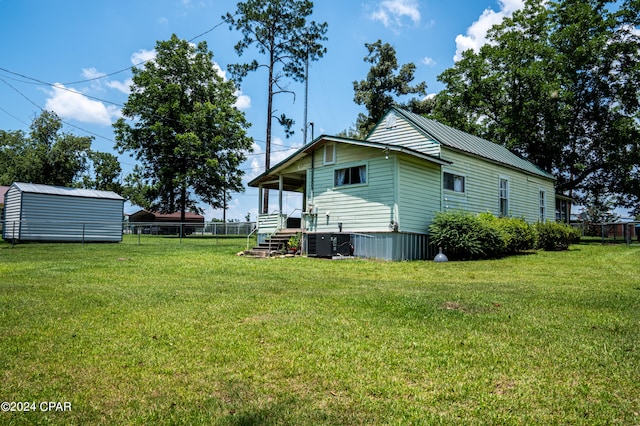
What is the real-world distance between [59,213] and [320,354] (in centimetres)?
2452

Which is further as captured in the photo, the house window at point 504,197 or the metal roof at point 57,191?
the metal roof at point 57,191

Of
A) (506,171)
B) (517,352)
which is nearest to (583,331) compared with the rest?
(517,352)

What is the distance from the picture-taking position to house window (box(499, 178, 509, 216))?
1950 centimetres

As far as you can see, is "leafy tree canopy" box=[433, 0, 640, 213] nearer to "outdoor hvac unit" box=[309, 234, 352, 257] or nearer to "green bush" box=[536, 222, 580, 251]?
"green bush" box=[536, 222, 580, 251]

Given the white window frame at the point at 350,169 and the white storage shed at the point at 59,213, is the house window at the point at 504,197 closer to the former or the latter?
the white window frame at the point at 350,169

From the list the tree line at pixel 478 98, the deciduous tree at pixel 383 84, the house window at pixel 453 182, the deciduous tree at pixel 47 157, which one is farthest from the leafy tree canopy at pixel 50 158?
the house window at pixel 453 182

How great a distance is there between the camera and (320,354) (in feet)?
12.5

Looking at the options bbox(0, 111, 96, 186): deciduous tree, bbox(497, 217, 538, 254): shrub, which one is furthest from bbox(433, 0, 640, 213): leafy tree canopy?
bbox(0, 111, 96, 186): deciduous tree

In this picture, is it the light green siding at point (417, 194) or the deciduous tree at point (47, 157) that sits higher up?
the deciduous tree at point (47, 157)

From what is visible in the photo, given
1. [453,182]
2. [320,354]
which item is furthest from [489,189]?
[320,354]

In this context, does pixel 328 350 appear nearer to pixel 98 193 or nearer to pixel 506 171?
pixel 506 171

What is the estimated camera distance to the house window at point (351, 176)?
610 inches

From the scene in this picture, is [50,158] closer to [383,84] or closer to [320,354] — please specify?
[383,84]

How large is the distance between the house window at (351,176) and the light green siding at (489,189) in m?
3.24
